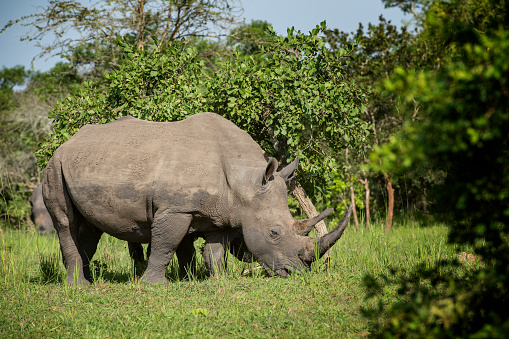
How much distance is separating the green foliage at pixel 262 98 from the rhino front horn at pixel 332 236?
139cm

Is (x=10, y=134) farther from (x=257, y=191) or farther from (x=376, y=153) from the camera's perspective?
(x=376, y=153)

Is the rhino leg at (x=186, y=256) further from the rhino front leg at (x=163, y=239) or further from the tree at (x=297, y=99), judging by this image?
the tree at (x=297, y=99)

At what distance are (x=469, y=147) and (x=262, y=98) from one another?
16.4ft

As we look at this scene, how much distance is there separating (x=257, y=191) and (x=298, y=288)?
A: 1.30m

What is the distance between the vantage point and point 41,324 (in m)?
5.33

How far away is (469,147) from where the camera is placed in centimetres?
302

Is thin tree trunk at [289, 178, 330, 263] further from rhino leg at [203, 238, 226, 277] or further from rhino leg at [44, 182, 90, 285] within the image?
rhino leg at [44, 182, 90, 285]

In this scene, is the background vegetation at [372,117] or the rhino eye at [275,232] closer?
the background vegetation at [372,117]

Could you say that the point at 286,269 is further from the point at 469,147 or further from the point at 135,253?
the point at 469,147

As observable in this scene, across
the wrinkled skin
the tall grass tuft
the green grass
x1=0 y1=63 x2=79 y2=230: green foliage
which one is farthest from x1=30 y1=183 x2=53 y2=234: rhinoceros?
the wrinkled skin

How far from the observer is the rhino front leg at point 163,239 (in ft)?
21.0

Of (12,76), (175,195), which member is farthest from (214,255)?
(12,76)

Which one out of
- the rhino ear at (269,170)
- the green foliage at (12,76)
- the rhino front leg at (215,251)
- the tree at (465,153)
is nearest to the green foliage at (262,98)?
the rhino ear at (269,170)

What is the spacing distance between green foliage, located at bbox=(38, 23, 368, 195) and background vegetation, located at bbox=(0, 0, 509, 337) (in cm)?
2
